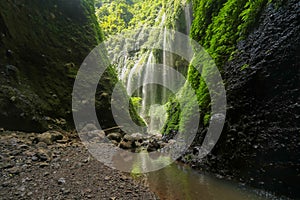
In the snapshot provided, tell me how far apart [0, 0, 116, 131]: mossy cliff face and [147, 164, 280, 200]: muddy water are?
3.35 metres

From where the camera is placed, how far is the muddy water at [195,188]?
333cm

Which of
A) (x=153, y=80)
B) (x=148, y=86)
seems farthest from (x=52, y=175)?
(x=148, y=86)

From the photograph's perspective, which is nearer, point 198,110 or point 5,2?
point 5,2

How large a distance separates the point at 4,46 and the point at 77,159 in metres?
3.68

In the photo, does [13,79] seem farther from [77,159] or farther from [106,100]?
[106,100]

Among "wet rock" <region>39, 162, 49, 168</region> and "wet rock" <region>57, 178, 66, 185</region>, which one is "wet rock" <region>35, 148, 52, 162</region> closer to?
"wet rock" <region>39, 162, 49, 168</region>

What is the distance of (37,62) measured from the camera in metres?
6.23

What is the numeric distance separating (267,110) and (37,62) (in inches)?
255

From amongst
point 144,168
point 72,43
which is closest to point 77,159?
point 144,168

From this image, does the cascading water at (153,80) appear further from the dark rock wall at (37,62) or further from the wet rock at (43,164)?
the wet rock at (43,164)

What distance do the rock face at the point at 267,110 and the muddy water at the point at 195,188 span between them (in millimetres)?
278

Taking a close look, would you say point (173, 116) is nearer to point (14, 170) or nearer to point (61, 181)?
point (61, 181)

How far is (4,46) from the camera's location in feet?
16.9

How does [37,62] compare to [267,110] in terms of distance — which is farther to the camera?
[37,62]
